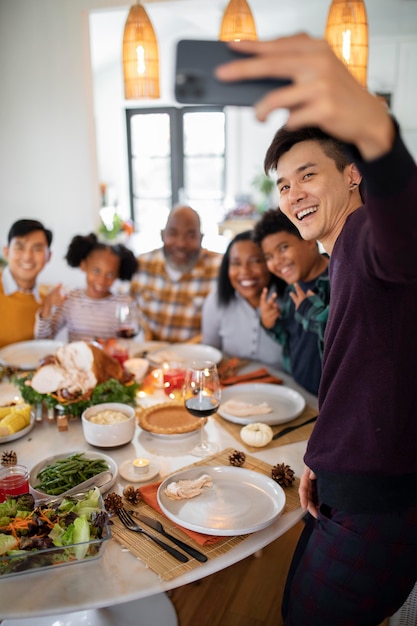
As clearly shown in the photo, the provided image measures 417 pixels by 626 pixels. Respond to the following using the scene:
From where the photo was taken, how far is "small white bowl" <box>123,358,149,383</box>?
6.31 ft

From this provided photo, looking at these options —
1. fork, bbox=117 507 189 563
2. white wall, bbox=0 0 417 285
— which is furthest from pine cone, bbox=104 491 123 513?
white wall, bbox=0 0 417 285

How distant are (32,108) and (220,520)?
3.81 meters

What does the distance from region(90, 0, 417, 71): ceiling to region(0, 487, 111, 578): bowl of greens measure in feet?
11.2

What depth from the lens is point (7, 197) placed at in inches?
170

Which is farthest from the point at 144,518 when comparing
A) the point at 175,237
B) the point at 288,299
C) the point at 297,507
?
the point at 175,237

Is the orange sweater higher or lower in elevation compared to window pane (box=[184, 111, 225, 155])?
lower

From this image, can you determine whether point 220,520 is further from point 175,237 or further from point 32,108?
point 32,108

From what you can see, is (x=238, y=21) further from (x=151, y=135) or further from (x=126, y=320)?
(x=151, y=135)

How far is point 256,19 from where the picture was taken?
18.0 feet

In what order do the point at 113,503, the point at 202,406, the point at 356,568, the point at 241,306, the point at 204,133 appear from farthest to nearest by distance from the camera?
the point at 204,133
the point at 241,306
the point at 202,406
the point at 113,503
the point at 356,568

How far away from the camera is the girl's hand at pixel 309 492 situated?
1.19 meters

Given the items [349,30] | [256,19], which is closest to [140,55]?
[349,30]

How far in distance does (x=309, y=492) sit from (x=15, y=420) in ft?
2.83

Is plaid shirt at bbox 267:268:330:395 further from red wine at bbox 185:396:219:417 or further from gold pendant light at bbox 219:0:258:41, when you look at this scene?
gold pendant light at bbox 219:0:258:41
